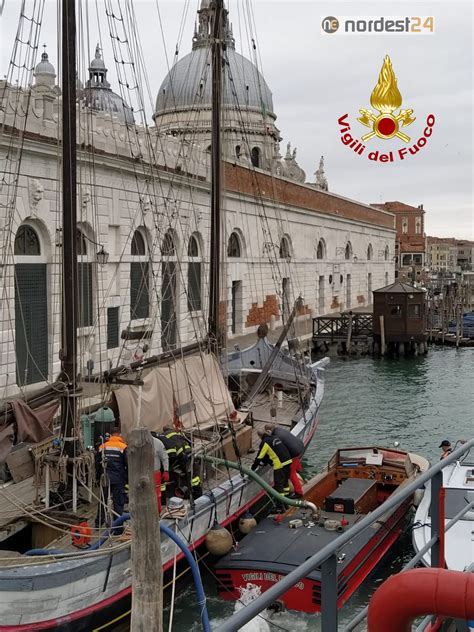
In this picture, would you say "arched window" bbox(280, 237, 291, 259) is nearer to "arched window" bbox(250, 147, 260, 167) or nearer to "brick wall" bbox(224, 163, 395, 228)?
"brick wall" bbox(224, 163, 395, 228)

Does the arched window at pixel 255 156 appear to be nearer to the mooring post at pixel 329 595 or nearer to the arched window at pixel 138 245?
the arched window at pixel 138 245

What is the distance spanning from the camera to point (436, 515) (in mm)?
4199

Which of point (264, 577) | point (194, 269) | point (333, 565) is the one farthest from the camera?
point (194, 269)

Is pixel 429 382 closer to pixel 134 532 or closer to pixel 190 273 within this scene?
pixel 190 273

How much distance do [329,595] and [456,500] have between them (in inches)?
332

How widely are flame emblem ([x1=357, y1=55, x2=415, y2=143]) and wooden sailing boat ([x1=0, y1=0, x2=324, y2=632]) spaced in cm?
1294

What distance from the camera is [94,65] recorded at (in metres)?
48.8

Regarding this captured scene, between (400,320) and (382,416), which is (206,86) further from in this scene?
(382,416)

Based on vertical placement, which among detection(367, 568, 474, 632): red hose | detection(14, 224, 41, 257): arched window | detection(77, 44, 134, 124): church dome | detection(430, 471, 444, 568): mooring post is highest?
detection(77, 44, 134, 124): church dome

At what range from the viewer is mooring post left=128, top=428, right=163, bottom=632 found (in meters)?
5.95

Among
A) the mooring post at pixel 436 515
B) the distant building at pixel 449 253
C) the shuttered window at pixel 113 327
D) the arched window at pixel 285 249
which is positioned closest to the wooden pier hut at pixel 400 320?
the arched window at pixel 285 249

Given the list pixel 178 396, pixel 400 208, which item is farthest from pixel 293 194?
pixel 400 208

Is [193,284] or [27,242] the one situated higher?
[27,242]

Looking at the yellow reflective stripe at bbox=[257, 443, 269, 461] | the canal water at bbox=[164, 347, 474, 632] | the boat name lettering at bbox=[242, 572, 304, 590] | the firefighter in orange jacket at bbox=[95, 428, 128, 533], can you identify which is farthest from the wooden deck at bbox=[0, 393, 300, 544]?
the boat name lettering at bbox=[242, 572, 304, 590]
